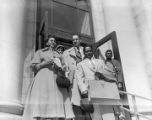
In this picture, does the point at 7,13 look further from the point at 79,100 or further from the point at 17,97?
the point at 79,100

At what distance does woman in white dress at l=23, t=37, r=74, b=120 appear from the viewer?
3.36 metres

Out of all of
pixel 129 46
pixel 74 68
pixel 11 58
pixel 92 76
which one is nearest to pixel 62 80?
pixel 74 68

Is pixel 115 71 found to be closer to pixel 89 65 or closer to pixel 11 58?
pixel 89 65

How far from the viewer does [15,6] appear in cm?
505

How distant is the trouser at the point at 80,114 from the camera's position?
3529mm

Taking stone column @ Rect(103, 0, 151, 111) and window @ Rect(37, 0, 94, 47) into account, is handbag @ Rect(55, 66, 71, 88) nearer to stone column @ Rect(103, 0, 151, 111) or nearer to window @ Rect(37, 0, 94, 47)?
stone column @ Rect(103, 0, 151, 111)

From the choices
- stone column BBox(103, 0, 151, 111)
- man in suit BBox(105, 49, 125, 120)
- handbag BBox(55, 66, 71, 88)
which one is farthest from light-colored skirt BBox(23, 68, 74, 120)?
stone column BBox(103, 0, 151, 111)

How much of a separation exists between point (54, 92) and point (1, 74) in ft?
4.11

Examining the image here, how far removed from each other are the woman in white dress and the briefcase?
1.27 ft

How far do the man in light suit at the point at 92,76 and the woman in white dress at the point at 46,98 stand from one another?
300 mm

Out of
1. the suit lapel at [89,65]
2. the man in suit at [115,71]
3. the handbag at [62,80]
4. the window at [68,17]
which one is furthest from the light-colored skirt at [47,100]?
the window at [68,17]

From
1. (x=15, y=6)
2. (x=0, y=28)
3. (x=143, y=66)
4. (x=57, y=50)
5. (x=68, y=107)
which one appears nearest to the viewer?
(x=68, y=107)

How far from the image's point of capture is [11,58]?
4457 mm

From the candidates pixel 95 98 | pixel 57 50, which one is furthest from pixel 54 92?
pixel 57 50
